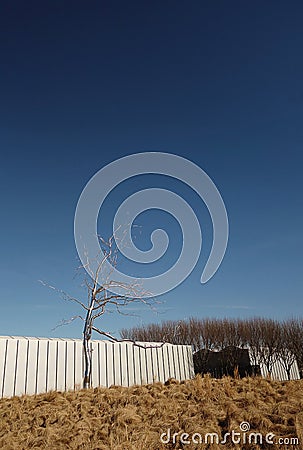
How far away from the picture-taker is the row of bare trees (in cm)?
1658

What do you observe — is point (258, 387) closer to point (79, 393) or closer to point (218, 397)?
point (218, 397)

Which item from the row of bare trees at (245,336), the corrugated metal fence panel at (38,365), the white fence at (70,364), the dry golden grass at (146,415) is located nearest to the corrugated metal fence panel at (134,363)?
the white fence at (70,364)

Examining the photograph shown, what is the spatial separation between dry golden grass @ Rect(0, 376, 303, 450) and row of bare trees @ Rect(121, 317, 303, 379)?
11.3 metres

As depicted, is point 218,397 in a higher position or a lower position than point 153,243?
lower

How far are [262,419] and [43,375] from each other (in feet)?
13.5

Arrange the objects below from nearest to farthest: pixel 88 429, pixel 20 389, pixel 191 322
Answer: pixel 88 429
pixel 20 389
pixel 191 322

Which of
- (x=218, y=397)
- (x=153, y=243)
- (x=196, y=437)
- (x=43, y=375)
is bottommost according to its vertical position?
(x=196, y=437)

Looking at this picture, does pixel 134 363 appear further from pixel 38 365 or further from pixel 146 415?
pixel 146 415

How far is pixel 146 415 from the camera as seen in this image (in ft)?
14.9

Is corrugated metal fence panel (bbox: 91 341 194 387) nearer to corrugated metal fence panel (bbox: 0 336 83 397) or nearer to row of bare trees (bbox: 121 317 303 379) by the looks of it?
corrugated metal fence panel (bbox: 0 336 83 397)

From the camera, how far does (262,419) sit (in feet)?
13.2

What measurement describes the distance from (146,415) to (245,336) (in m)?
13.5

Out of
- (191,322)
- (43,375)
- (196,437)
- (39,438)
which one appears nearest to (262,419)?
(196,437)

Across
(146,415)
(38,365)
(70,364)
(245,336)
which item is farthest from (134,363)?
(245,336)
